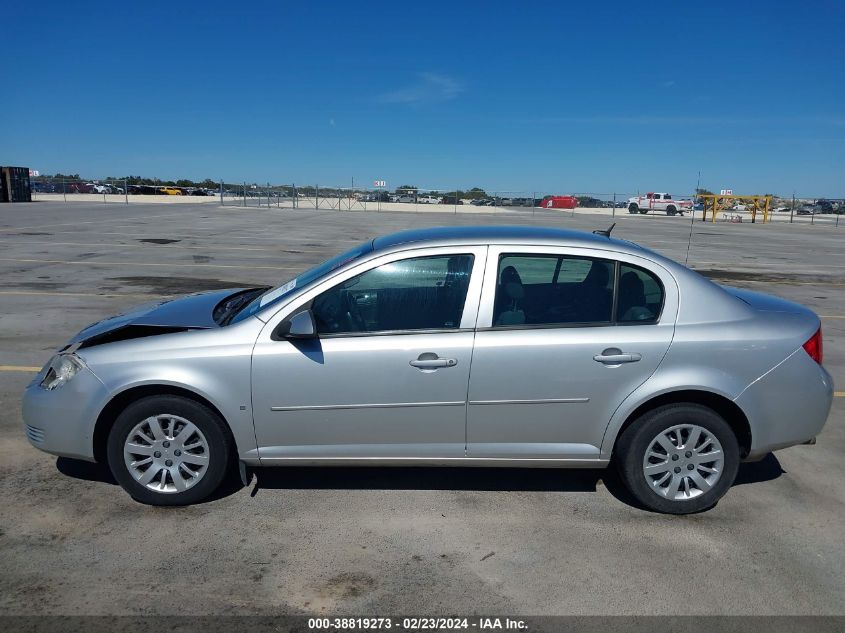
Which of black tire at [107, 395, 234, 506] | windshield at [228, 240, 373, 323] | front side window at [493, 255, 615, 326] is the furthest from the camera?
windshield at [228, 240, 373, 323]

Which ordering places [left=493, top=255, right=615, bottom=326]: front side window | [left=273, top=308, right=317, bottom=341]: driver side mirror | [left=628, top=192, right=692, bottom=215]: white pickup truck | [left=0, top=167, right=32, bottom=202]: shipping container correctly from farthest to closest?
[left=628, top=192, right=692, bottom=215]: white pickup truck → [left=0, top=167, right=32, bottom=202]: shipping container → [left=493, top=255, right=615, bottom=326]: front side window → [left=273, top=308, right=317, bottom=341]: driver side mirror

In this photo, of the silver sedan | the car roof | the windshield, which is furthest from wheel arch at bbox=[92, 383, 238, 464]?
the car roof

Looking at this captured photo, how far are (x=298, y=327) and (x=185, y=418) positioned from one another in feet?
2.75

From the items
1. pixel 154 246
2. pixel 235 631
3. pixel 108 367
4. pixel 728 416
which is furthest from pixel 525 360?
pixel 154 246

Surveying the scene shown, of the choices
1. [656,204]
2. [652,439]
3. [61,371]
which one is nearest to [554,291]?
[652,439]

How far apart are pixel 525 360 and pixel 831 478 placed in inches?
96.6

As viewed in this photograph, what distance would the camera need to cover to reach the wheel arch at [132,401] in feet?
12.8

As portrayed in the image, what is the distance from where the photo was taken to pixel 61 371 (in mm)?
3984

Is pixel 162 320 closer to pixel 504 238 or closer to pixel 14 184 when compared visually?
pixel 504 238

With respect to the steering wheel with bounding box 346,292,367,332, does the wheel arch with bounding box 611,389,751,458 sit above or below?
below

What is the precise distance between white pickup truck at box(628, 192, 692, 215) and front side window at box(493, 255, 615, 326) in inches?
2149

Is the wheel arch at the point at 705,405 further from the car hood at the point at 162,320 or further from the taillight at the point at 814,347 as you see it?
the car hood at the point at 162,320

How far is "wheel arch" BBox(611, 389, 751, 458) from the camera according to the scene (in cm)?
395

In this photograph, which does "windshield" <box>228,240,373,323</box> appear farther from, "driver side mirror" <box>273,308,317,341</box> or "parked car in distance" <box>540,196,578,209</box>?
"parked car in distance" <box>540,196,578,209</box>
